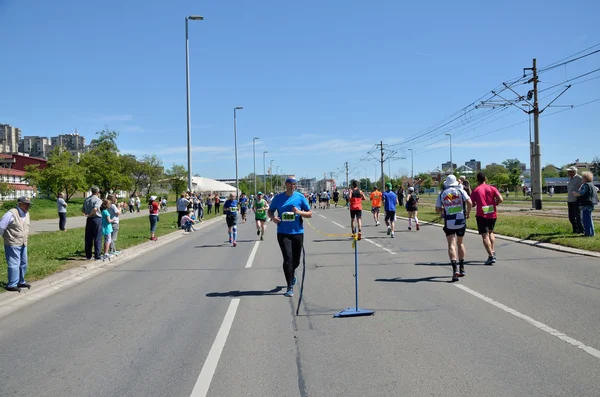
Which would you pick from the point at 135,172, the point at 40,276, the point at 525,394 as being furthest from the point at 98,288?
the point at 135,172

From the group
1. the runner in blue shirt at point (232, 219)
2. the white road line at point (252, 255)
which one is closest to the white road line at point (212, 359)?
the white road line at point (252, 255)

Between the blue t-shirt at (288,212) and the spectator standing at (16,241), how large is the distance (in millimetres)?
4419

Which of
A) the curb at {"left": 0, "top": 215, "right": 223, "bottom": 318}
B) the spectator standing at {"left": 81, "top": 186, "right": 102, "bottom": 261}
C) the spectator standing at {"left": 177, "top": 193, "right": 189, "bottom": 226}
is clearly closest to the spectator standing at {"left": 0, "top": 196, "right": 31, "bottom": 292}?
the curb at {"left": 0, "top": 215, "right": 223, "bottom": 318}

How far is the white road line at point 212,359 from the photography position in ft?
14.3

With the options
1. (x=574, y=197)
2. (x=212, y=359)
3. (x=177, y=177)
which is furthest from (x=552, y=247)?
(x=177, y=177)

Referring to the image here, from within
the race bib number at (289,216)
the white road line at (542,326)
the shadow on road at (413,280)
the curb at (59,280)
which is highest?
the race bib number at (289,216)

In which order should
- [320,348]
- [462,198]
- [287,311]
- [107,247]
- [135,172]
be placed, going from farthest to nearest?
[135,172], [107,247], [462,198], [287,311], [320,348]

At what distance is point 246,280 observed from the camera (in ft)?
32.0

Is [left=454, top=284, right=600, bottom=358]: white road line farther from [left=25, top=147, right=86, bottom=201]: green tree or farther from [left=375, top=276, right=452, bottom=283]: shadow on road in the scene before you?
[left=25, top=147, right=86, bottom=201]: green tree

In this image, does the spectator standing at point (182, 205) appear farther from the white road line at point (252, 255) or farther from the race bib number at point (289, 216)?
the race bib number at point (289, 216)

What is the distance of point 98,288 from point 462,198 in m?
7.01

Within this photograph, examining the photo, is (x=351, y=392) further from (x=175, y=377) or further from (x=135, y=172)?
(x=135, y=172)

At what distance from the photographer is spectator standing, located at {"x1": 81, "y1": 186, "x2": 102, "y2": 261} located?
12.3 meters

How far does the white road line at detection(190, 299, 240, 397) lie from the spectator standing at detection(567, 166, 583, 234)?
10.9 m
